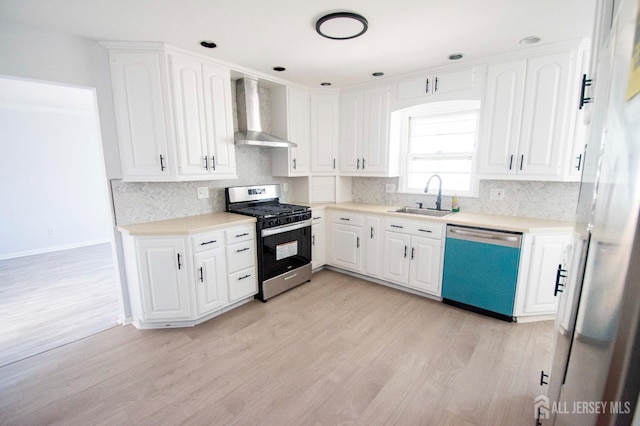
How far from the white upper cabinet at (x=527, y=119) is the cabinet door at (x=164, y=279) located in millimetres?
3174

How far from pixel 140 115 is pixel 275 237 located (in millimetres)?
1752

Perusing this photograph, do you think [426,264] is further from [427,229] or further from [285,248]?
[285,248]

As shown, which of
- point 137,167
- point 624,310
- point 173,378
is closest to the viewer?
point 624,310

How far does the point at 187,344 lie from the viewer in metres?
2.36

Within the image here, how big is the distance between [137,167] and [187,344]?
1.68 meters

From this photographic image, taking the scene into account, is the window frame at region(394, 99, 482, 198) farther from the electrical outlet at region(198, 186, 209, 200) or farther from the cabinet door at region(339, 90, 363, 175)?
the electrical outlet at region(198, 186, 209, 200)

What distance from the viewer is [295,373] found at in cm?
201

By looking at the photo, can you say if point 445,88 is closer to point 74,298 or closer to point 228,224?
point 228,224

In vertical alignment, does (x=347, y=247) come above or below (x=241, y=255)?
below

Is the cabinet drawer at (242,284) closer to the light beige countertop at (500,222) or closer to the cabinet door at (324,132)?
the light beige countertop at (500,222)

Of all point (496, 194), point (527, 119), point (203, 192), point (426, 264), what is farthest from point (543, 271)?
point (203, 192)

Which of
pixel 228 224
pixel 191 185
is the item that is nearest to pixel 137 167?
pixel 191 185

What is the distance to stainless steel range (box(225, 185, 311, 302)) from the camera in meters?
3.05

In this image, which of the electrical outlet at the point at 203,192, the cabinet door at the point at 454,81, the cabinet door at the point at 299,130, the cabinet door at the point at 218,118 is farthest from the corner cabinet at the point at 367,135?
the electrical outlet at the point at 203,192
